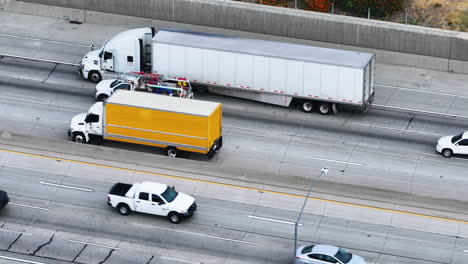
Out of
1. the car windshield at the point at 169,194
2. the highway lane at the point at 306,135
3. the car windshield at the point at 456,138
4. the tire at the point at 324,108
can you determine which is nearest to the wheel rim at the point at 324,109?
the tire at the point at 324,108

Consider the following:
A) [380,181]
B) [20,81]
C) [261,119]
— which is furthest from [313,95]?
[20,81]

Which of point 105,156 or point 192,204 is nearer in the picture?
point 192,204

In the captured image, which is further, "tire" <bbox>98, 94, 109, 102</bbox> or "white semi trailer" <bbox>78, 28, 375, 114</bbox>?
"tire" <bbox>98, 94, 109, 102</bbox>

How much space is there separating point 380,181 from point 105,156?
14.9m

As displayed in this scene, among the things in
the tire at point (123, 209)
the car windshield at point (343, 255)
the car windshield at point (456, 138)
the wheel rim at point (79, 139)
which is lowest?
the car windshield at point (343, 255)

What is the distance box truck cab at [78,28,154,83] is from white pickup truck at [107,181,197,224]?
1602 cm

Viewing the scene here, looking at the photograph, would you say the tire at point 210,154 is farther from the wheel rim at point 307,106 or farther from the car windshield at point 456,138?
the car windshield at point 456,138

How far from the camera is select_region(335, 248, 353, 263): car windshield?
52.7m

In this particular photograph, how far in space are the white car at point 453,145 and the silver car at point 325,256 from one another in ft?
44.4

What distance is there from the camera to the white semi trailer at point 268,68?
6794 cm

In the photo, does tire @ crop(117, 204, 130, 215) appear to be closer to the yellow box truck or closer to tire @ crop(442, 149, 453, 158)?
the yellow box truck

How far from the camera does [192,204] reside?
188 ft

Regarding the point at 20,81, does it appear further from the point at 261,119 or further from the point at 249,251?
the point at 249,251

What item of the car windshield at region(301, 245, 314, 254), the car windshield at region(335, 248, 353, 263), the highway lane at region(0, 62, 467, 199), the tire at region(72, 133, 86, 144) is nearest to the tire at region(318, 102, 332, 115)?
the highway lane at region(0, 62, 467, 199)
